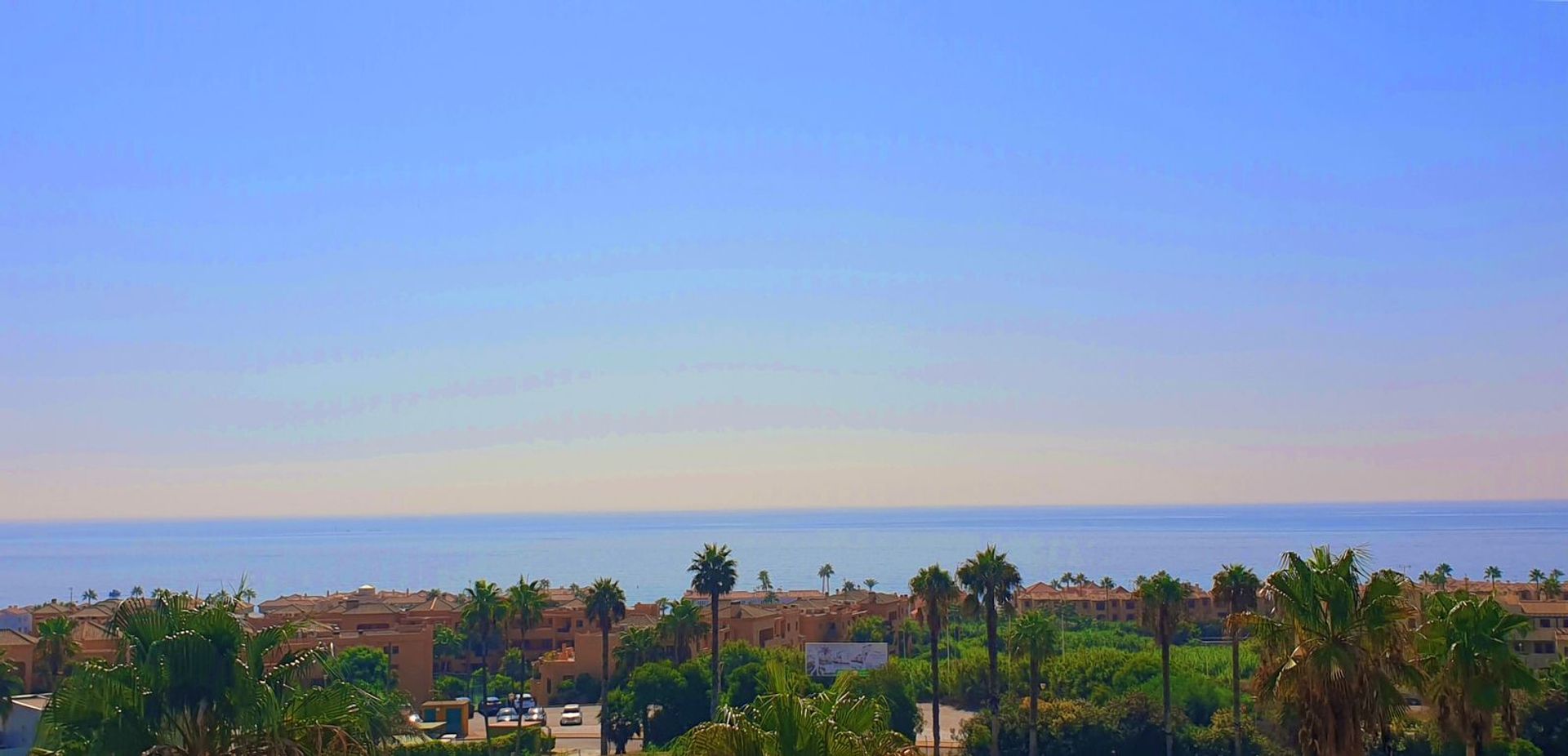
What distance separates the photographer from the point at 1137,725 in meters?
47.8

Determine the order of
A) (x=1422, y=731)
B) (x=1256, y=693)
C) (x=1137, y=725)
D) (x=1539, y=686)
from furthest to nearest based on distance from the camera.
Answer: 1. (x=1137, y=725)
2. (x=1422, y=731)
3. (x=1539, y=686)
4. (x=1256, y=693)

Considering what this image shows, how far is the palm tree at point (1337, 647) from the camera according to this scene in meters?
17.4

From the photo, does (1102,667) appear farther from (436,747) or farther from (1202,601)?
(1202,601)

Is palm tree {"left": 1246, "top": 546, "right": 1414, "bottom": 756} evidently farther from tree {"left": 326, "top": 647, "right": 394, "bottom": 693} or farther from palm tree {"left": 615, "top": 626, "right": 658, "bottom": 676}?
tree {"left": 326, "top": 647, "right": 394, "bottom": 693}

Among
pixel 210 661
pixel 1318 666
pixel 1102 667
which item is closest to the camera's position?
pixel 210 661

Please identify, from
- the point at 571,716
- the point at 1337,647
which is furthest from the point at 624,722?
the point at 1337,647

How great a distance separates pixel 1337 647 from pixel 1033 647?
30502 mm

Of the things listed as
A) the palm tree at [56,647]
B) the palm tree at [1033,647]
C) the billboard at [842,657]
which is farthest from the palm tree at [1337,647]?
the billboard at [842,657]

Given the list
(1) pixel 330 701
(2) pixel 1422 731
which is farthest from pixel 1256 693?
(2) pixel 1422 731

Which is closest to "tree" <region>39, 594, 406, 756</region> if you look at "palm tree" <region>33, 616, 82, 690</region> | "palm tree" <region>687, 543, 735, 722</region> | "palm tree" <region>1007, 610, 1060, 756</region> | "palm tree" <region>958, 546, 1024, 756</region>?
"palm tree" <region>1007, 610, 1060, 756</region>

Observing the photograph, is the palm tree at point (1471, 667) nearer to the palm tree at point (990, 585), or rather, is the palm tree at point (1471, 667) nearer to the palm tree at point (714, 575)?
the palm tree at point (990, 585)

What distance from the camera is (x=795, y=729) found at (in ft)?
38.2

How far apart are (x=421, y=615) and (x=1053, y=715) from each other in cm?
4750

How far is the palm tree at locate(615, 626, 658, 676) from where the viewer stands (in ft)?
212
